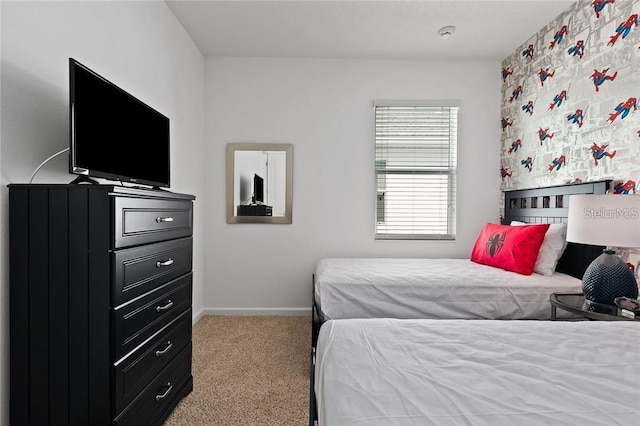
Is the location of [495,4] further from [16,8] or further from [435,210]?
[16,8]

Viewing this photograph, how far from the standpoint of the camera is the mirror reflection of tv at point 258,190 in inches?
146

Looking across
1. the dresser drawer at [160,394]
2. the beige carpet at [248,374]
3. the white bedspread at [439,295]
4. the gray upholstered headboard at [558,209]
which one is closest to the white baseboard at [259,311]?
the beige carpet at [248,374]

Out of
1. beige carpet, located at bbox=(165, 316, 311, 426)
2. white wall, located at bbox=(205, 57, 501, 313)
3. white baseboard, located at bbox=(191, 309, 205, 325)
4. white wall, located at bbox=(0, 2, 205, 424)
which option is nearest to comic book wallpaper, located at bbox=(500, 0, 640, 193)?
white wall, located at bbox=(205, 57, 501, 313)

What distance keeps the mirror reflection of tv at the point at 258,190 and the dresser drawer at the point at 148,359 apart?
1802 millimetres

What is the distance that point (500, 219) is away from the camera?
12.2 feet

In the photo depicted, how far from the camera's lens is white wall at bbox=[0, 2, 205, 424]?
4.53ft

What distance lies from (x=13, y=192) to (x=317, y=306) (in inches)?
72.1

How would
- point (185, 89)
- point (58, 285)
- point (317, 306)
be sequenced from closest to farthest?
point (58, 285) < point (317, 306) < point (185, 89)

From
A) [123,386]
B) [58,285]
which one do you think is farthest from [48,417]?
[58,285]

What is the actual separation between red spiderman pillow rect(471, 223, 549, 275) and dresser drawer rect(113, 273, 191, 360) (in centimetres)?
236

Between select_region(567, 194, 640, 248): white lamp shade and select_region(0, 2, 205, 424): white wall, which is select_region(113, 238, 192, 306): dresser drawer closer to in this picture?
select_region(0, 2, 205, 424): white wall

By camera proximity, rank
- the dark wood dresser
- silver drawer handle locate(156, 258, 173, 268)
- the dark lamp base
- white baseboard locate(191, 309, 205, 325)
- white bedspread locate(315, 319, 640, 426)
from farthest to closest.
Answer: white baseboard locate(191, 309, 205, 325) < the dark lamp base < silver drawer handle locate(156, 258, 173, 268) < the dark wood dresser < white bedspread locate(315, 319, 640, 426)

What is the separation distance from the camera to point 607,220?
192 centimetres

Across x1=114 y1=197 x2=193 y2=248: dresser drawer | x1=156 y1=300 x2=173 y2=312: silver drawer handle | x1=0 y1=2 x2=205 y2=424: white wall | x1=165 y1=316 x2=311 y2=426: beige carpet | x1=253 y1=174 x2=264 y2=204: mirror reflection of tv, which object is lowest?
x1=165 y1=316 x2=311 y2=426: beige carpet
